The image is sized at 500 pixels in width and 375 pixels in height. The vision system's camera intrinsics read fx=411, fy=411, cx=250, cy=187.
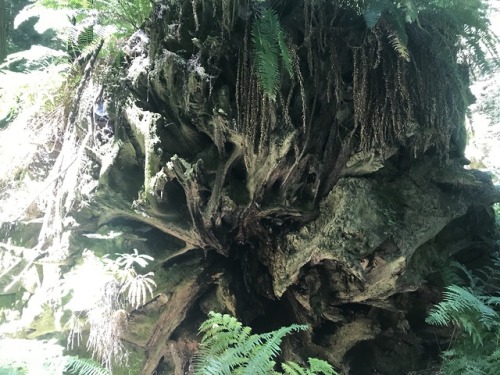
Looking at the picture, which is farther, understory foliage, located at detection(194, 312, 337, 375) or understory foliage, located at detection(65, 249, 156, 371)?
understory foliage, located at detection(65, 249, 156, 371)

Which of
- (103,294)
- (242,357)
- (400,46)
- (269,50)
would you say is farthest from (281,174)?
(103,294)

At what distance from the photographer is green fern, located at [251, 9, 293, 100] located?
239cm

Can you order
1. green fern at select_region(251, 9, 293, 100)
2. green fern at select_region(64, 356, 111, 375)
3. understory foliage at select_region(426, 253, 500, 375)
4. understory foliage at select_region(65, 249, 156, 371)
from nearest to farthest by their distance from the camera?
green fern at select_region(64, 356, 111, 375), green fern at select_region(251, 9, 293, 100), understory foliage at select_region(426, 253, 500, 375), understory foliage at select_region(65, 249, 156, 371)

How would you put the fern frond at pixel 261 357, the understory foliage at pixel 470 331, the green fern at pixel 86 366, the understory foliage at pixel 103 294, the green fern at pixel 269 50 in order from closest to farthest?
the fern frond at pixel 261 357, the green fern at pixel 86 366, the green fern at pixel 269 50, the understory foliage at pixel 470 331, the understory foliage at pixel 103 294

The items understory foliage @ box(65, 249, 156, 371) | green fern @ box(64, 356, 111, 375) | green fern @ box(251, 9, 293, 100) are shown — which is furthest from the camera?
understory foliage @ box(65, 249, 156, 371)

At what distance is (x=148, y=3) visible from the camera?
2.92 metres

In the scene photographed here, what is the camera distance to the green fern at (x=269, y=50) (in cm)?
239

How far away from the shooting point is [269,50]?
245 cm

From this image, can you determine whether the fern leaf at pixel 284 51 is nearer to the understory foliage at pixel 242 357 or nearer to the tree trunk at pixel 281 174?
the tree trunk at pixel 281 174

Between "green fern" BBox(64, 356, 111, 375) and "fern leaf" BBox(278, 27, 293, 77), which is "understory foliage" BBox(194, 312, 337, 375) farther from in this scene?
"fern leaf" BBox(278, 27, 293, 77)

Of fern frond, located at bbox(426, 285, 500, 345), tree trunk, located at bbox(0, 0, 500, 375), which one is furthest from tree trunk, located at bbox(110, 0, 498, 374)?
fern frond, located at bbox(426, 285, 500, 345)

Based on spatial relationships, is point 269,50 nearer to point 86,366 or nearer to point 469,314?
point 86,366

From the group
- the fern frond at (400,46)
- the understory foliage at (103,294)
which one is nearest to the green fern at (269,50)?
the fern frond at (400,46)

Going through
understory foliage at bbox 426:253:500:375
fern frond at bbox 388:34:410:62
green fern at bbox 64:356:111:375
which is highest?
fern frond at bbox 388:34:410:62
